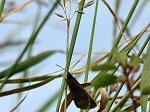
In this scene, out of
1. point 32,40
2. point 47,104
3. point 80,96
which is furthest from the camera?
point 47,104

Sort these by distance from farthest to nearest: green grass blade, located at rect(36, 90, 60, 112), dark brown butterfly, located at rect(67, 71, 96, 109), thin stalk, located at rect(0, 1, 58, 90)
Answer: green grass blade, located at rect(36, 90, 60, 112) < thin stalk, located at rect(0, 1, 58, 90) < dark brown butterfly, located at rect(67, 71, 96, 109)

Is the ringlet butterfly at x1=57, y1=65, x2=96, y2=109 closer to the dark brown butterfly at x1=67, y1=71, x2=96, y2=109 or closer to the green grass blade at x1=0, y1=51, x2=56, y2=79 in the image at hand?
the dark brown butterfly at x1=67, y1=71, x2=96, y2=109

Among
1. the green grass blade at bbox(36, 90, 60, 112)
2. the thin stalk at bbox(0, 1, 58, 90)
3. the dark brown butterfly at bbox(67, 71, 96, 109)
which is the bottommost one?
the green grass blade at bbox(36, 90, 60, 112)

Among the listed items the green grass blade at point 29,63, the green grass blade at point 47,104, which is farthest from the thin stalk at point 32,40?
the green grass blade at point 47,104

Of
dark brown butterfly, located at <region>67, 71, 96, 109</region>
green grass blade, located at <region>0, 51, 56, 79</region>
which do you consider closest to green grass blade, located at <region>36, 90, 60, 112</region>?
green grass blade, located at <region>0, 51, 56, 79</region>

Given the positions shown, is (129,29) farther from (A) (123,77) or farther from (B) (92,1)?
(A) (123,77)

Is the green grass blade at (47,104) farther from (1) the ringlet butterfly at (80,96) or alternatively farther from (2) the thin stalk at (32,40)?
(1) the ringlet butterfly at (80,96)

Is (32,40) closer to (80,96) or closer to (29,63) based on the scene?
(29,63)

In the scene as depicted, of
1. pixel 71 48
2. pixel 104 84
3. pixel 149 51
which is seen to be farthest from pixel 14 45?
pixel 104 84

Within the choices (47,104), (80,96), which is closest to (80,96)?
(80,96)
